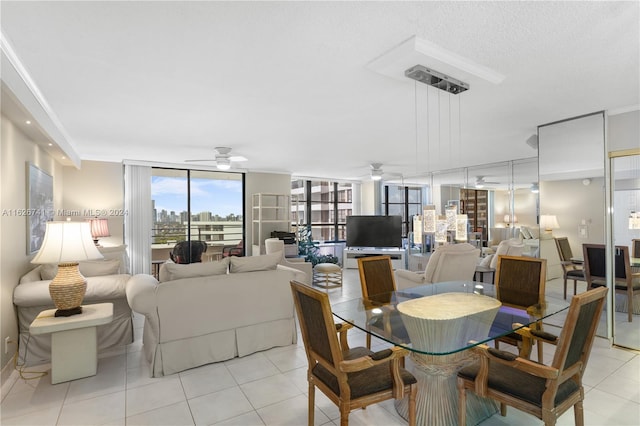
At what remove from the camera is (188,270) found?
316cm

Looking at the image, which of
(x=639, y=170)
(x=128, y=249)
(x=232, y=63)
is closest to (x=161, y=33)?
(x=232, y=63)

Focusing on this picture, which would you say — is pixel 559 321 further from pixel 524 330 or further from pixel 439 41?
pixel 439 41

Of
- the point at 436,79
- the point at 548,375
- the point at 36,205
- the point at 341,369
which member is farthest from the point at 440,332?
the point at 36,205

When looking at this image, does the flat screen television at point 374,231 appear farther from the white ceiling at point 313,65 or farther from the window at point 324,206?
the white ceiling at point 313,65

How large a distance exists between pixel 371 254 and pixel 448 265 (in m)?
4.13

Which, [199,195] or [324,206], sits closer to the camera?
[199,195]

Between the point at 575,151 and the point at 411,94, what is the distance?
2.23 m

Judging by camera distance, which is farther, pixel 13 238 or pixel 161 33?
pixel 13 238

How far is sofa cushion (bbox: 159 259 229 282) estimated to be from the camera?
3100 millimetres

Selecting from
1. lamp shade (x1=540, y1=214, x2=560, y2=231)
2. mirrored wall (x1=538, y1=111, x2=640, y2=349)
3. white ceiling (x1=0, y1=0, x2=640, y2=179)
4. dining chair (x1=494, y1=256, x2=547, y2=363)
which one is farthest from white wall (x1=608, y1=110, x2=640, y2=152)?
dining chair (x1=494, y1=256, x2=547, y2=363)

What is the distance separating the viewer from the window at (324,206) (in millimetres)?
9328

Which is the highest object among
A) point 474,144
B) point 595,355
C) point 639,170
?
point 474,144

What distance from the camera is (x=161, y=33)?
2.00 meters

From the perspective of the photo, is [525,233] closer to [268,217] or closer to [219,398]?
[268,217]
